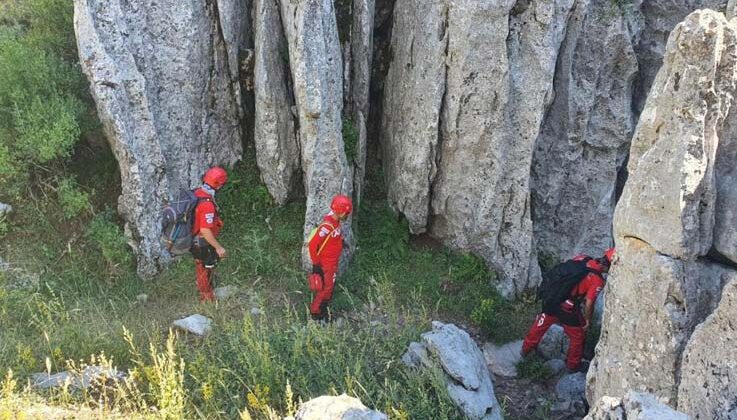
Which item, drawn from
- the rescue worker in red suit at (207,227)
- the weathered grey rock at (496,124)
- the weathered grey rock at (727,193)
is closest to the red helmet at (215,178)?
the rescue worker in red suit at (207,227)

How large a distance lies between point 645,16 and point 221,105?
861cm

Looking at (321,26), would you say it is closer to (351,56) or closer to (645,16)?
(351,56)

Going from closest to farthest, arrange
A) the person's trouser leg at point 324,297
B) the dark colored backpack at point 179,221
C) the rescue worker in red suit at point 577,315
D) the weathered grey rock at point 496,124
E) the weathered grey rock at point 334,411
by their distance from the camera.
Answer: the weathered grey rock at point 334,411 → the rescue worker in red suit at point 577,315 → the dark colored backpack at point 179,221 → the person's trouser leg at point 324,297 → the weathered grey rock at point 496,124

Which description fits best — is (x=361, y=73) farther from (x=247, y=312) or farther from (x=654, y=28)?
(x=654, y=28)

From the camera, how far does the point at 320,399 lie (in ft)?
18.0

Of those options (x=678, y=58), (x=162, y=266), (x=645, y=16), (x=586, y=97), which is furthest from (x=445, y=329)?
(x=645, y=16)

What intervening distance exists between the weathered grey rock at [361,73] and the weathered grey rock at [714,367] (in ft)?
24.1

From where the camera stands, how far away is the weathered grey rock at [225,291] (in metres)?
10.8

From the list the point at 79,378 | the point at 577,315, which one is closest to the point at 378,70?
the point at 577,315

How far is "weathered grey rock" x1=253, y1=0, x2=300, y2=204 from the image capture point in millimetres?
11680

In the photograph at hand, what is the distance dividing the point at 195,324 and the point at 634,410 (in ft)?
22.8

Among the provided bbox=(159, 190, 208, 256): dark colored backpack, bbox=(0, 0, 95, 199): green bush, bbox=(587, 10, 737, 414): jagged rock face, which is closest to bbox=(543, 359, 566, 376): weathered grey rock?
bbox=(587, 10, 737, 414): jagged rock face

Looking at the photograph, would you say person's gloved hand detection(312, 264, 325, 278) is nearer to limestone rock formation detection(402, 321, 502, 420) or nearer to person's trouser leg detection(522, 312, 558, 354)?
limestone rock formation detection(402, 321, 502, 420)

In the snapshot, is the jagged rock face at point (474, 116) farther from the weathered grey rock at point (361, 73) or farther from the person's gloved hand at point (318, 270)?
the person's gloved hand at point (318, 270)
